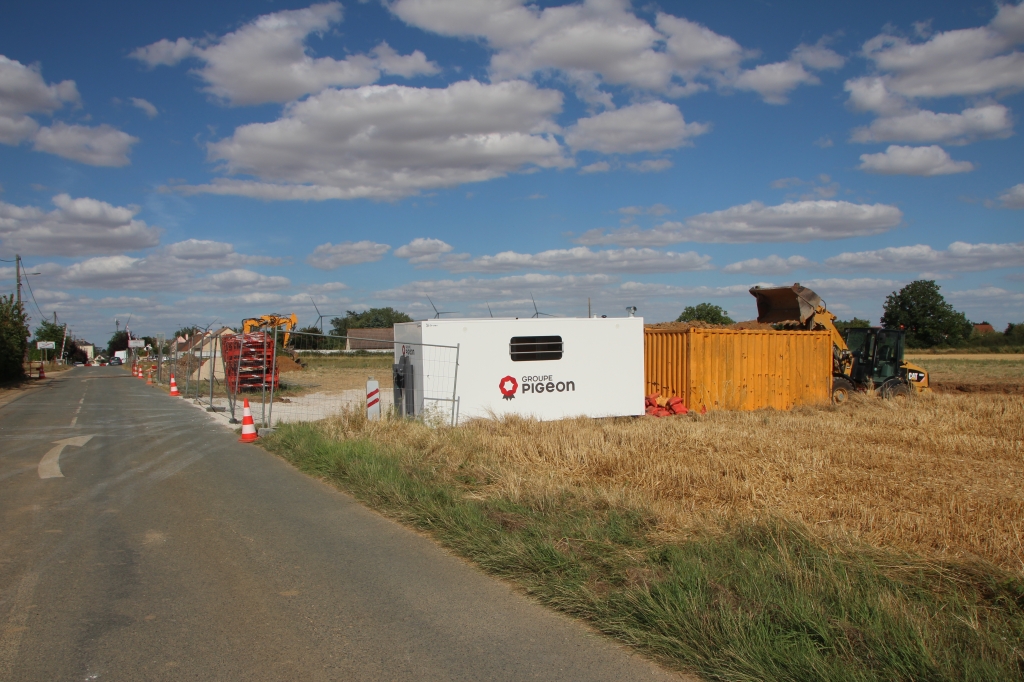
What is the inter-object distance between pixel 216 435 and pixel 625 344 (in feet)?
29.8

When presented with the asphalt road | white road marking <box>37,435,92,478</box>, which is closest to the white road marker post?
the asphalt road

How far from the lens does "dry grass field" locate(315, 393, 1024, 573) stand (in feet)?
21.7

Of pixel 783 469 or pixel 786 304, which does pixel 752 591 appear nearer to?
pixel 783 469

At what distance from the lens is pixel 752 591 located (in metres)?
4.87

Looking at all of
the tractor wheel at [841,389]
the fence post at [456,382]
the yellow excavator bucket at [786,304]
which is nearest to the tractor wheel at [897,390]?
the tractor wheel at [841,389]

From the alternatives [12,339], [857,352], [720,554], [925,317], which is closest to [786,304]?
[857,352]

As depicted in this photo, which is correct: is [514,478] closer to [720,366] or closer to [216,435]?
[216,435]

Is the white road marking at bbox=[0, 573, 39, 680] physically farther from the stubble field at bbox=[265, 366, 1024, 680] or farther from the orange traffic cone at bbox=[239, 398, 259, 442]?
the orange traffic cone at bbox=[239, 398, 259, 442]

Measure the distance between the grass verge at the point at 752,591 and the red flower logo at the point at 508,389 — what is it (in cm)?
780

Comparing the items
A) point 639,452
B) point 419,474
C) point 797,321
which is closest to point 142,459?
point 419,474

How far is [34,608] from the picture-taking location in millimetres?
5340

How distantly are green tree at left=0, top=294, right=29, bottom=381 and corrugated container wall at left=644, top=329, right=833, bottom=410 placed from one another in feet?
120

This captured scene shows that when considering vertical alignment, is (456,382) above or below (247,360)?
below

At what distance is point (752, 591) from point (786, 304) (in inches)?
732
